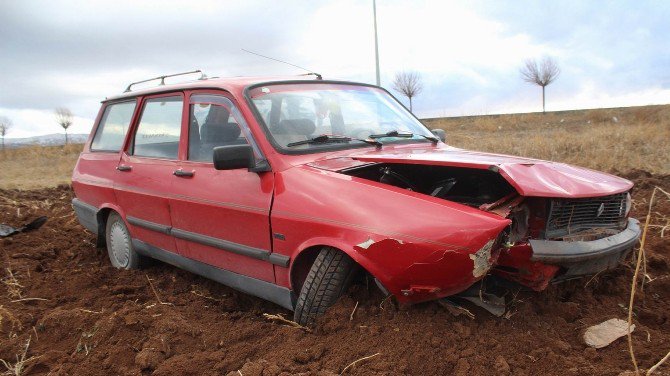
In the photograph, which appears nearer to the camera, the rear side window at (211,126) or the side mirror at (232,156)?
the side mirror at (232,156)

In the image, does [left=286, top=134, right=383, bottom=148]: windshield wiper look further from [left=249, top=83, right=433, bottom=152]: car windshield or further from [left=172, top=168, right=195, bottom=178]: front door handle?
[left=172, top=168, right=195, bottom=178]: front door handle

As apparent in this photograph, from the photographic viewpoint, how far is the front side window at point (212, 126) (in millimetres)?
3617

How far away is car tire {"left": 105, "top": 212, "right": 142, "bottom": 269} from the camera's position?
193 inches

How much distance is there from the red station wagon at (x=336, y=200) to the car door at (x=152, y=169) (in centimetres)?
2

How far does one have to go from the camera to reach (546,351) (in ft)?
8.48

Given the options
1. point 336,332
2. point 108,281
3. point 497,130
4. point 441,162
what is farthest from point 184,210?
point 497,130

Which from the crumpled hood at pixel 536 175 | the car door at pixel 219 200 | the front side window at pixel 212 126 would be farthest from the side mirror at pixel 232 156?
the crumpled hood at pixel 536 175

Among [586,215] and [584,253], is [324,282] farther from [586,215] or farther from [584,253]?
[586,215]

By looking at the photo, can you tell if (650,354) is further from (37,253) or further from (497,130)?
(497,130)

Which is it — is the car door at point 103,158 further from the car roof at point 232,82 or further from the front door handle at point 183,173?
the front door handle at point 183,173

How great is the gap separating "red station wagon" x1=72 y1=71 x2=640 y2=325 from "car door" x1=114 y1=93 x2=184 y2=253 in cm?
2

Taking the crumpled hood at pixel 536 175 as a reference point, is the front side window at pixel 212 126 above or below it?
above

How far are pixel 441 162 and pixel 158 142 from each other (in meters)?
2.71

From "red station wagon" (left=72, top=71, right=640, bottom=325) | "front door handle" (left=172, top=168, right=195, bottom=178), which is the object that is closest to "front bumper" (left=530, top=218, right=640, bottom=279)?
"red station wagon" (left=72, top=71, right=640, bottom=325)
